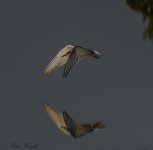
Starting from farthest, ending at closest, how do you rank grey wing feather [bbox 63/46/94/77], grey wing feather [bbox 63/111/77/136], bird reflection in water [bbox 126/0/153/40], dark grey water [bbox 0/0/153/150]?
bird reflection in water [bbox 126/0/153/40], grey wing feather [bbox 63/46/94/77], grey wing feather [bbox 63/111/77/136], dark grey water [bbox 0/0/153/150]

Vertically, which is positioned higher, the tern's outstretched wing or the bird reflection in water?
the bird reflection in water

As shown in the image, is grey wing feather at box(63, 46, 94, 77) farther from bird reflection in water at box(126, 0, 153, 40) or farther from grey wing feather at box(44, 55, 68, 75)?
bird reflection in water at box(126, 0, 153, 40)

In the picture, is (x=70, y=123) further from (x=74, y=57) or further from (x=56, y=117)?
(x=74, y=57)

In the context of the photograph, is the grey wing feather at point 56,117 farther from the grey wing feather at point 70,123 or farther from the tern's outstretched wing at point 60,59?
the tern's outstretched wing at point 60,59

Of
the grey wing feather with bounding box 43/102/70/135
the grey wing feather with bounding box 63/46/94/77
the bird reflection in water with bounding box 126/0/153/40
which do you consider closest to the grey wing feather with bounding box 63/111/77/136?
the grey wing feather with bounding box 43/102/70/135

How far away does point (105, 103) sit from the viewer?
8203mm

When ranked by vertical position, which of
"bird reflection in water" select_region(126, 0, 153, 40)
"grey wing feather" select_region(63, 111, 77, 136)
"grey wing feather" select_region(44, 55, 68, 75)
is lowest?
"grey wing feather" select_region(63, 111, 77, 136)

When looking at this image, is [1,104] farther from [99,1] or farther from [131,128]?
[99,1]

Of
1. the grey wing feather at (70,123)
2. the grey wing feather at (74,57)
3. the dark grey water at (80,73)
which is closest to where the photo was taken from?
the dark grey water at (80,73)

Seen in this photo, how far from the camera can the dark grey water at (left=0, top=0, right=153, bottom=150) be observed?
765 centimetres

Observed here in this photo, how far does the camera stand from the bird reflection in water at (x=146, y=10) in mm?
9938

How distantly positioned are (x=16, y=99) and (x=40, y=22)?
2.55 meters

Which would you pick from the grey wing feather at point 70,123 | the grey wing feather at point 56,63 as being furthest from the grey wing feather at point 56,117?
the grey wing feather at point 56,63

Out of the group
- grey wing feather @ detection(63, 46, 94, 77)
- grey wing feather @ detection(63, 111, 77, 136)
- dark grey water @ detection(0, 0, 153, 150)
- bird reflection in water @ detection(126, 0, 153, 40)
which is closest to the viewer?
dark grey water @ detection(0, 0, 153, 150)
